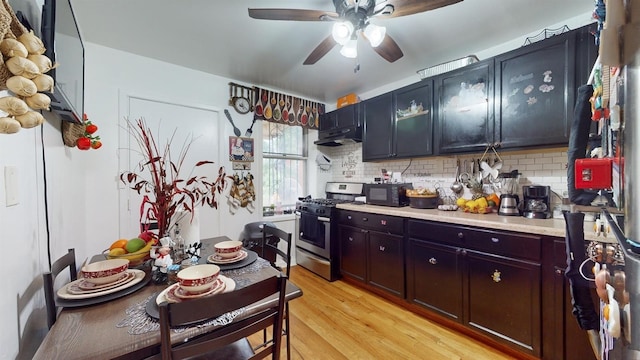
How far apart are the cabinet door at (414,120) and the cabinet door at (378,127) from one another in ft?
0.34

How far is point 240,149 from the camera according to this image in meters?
3.08

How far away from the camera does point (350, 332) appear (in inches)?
77.1

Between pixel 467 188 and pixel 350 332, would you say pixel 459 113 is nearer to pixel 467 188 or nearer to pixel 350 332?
pixel 467 188

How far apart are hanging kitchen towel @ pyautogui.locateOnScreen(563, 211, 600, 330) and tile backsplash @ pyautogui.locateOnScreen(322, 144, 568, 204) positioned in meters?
1.49

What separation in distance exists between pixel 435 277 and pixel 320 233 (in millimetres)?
1384

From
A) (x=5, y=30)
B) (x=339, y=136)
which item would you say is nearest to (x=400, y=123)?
(x=339, y=136)

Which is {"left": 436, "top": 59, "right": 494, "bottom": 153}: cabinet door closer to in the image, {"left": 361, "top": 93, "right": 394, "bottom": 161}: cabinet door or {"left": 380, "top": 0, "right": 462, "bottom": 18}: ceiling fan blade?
{"left": 361, "top": 93, "right": 394, "bottom": 161}: cabinet door

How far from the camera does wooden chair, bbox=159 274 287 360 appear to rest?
2.26 feet

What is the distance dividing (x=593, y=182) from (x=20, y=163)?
1.84m

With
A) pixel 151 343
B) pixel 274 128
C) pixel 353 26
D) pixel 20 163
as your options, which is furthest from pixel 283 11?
pixel 274 128

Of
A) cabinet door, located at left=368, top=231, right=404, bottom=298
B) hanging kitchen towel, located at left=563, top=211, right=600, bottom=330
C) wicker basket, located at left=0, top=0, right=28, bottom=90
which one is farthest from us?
cabinet door, located at left=368, top=231, right=404, bottom=298

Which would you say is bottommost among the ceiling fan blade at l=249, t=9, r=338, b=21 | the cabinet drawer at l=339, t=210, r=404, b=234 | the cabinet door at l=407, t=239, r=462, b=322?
the cabinet door at l=407, t=239, r=462, b=322

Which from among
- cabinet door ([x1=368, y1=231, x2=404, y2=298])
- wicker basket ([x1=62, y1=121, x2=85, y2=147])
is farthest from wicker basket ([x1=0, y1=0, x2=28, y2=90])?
cabinet door ([x1=368, y1=231, x2=404, y2=298])

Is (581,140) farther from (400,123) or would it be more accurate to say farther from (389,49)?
(400,123)
